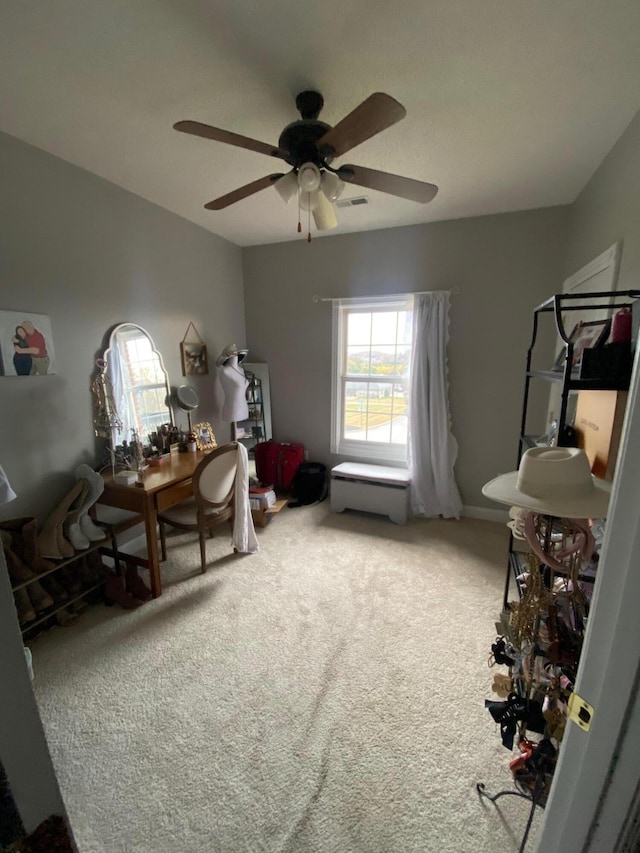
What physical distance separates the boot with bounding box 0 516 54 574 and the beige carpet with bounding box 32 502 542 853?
42 centimetres

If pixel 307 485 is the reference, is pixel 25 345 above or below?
above

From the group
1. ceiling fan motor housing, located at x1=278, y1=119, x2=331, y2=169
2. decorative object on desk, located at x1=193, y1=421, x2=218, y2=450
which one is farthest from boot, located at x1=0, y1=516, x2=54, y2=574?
ceiling fan motor housing, located at x1=278, y1=119, x2=331, y2=169

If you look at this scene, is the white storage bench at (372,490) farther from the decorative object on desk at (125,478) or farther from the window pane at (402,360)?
the decorative object on desk at (125,478)

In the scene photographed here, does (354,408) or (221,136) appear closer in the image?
(221,136)

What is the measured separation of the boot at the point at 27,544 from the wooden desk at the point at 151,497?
1.46 ft

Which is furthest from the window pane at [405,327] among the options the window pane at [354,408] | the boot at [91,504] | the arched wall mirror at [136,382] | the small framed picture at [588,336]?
the boot at [91,504]

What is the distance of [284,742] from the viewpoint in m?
1.34

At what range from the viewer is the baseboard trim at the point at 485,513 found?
123 inches

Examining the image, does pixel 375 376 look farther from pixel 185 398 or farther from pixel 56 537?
pixel 56 537

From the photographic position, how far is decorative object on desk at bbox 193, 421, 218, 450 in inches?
118

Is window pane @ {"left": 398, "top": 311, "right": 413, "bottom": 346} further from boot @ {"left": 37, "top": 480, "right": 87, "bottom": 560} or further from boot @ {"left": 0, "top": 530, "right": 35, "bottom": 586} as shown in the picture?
boot @ {"left": 0, "top": 530, "right": 35, "bottom": 586}

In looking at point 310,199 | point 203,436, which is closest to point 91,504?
point 203,436

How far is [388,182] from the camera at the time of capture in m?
1.57

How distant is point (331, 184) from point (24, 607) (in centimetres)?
250
